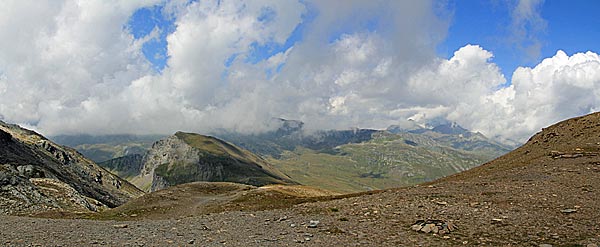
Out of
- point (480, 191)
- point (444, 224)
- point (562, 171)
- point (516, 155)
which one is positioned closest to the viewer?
point (444, 224)

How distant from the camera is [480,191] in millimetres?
29469

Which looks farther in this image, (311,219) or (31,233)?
(311,219)

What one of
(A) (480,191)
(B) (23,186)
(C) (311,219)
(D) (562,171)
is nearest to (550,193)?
(A) (480,191)

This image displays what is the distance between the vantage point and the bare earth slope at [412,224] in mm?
19219

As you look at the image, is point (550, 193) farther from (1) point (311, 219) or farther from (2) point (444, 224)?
(1) point (311, 219)

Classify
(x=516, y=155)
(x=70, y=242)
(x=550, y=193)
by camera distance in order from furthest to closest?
(x=516, y=155) → (x=550, y=193) → (x=70, y=242)

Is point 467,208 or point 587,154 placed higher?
point 587,154

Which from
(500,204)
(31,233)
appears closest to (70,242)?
(31,233)

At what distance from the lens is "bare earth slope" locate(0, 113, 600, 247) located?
19219 mm

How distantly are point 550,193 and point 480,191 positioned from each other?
4.38 metres

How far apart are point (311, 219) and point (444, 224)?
322 inches

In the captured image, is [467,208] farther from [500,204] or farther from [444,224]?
[444,224]

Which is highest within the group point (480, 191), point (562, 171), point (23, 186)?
point (562, 171)

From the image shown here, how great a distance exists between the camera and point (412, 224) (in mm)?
21938
